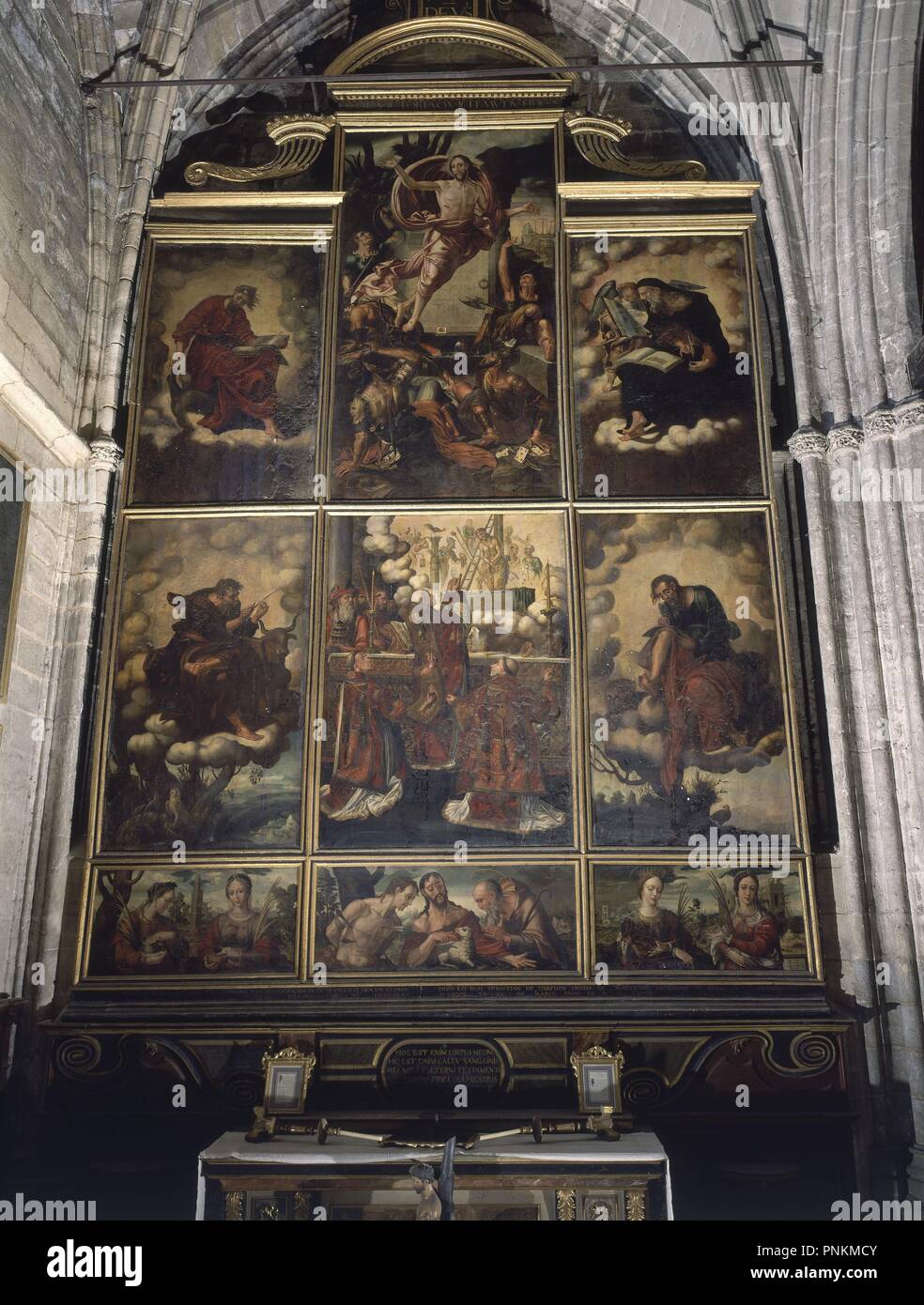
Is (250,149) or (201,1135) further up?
(250,149)

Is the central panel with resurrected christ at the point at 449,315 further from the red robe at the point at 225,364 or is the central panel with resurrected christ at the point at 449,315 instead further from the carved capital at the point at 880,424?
the carved capital at the point at 880,424

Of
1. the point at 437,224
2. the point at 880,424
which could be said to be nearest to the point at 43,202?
the point at 437,224

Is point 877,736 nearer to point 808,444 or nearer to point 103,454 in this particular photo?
point 808,444

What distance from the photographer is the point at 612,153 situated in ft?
34.6

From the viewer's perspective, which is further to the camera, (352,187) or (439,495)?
(352,187)

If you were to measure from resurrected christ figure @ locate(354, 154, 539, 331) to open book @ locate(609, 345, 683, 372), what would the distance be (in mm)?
1627

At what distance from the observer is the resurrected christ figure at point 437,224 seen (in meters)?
10.2

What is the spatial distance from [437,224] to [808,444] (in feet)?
12.3

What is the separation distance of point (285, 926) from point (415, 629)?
2.44 m

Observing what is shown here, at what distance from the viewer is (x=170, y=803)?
29.0 ft

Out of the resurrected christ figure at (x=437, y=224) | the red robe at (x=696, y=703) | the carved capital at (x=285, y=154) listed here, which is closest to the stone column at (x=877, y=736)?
the red robe at (x=696, y=703)

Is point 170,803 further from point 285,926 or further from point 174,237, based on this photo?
point 174,237

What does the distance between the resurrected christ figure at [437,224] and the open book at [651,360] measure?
5.34ft
